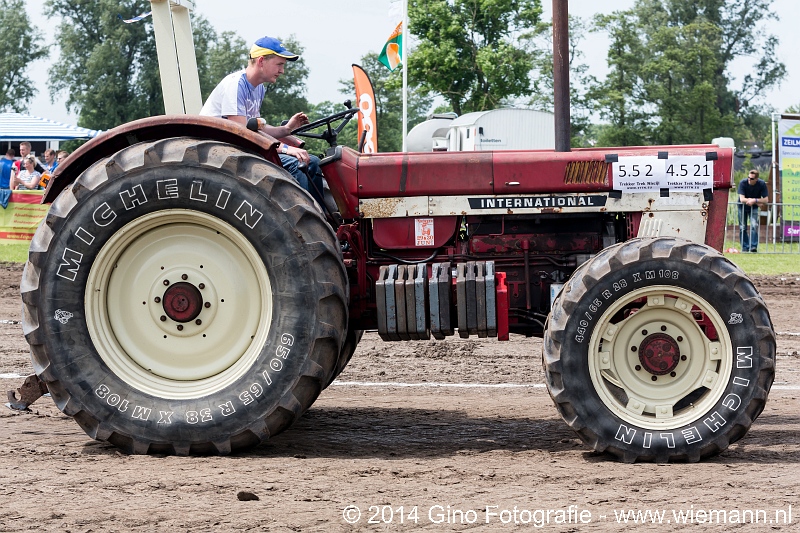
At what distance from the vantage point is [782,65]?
67438 millimetres

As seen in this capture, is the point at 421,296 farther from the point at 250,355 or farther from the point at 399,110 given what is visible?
the point at 399,110

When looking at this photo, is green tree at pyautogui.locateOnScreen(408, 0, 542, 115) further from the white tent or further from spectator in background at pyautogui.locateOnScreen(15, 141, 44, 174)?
spectator in background at pyautogui.locateOnScreen(15, 141, 44, 174)

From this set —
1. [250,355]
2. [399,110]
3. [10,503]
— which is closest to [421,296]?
[250,355]

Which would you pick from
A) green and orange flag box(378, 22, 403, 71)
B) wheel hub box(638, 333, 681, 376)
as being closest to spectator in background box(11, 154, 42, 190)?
green and orange flag box(378, 22, 403, 71)

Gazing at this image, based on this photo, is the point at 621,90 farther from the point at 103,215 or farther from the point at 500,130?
the point at 103,215

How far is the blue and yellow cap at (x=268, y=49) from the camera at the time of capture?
6.07 meters

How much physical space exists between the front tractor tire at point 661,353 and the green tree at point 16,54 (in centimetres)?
7142

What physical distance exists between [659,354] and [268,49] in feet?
9.29

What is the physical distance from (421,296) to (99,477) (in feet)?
6.08

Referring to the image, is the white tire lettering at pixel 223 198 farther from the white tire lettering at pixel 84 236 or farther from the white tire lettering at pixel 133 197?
the white tire lettering at pixel 84 236

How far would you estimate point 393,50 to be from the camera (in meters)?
22.6

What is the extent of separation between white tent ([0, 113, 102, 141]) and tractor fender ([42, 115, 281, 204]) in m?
26.2

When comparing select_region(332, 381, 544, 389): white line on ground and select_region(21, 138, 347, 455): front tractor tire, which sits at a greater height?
select_region(21, 138, 347, 455): front tractor tire

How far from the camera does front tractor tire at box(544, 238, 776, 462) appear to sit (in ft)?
16.9
